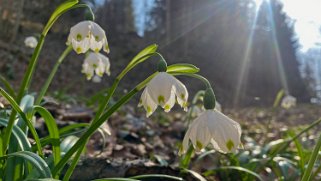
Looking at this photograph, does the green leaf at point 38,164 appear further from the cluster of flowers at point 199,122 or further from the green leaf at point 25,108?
the green leaf at point 25,108

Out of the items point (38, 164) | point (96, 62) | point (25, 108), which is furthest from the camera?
point (96, 62)

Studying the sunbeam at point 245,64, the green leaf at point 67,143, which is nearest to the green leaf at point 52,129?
the green leaf at point 67,143

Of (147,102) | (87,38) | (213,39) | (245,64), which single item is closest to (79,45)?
(87,38)

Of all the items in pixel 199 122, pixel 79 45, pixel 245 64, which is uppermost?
pixel 79 45

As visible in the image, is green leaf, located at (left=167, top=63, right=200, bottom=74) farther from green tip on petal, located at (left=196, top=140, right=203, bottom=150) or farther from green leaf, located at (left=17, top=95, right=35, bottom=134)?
green leaf, located at (left=17, top=95, right=35, bottom=134)

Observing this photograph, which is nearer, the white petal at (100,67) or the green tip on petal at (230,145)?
the green tip on petal at (230,145)

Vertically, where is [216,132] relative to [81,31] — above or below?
below

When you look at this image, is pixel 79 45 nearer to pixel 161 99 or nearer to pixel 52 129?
pixel 52 129
